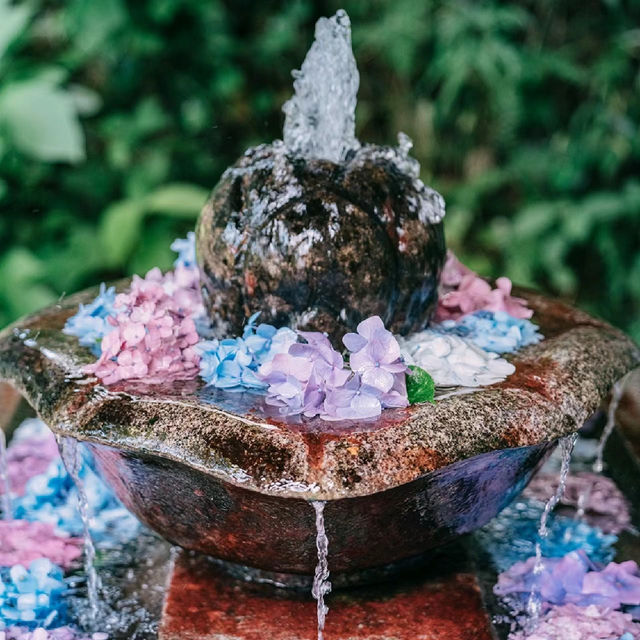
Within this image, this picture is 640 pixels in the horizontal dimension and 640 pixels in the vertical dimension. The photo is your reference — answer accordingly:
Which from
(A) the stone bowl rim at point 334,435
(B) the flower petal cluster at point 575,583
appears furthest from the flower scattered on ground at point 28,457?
(B) the flower petal cluster at point 575,583

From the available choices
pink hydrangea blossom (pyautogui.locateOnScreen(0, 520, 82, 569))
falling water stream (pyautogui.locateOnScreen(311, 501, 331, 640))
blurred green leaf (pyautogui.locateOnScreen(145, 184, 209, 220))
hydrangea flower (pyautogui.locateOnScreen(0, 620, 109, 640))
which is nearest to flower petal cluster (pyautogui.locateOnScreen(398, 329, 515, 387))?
falling water stream (pyautogui.locateOnScreen(311, 501, 331, 640))

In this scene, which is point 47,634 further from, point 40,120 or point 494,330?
point 40,120

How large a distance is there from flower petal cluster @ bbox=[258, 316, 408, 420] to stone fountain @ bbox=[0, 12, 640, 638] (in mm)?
38

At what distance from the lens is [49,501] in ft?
8.23

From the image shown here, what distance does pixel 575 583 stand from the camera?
2.06 metres

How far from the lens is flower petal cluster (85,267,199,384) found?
6.10 feet

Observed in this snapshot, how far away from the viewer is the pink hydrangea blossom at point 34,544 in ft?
7.23

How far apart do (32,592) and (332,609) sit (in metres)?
0.69

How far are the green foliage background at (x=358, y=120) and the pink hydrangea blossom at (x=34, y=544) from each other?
2.03 m

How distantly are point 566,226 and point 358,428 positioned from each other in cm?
351

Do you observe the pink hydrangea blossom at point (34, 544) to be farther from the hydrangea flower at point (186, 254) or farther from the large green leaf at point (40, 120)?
the large green leaf at point (40, 120)

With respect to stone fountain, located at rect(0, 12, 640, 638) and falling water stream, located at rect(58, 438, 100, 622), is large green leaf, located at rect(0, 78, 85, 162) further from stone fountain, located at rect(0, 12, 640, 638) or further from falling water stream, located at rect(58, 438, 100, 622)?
falling water stream, located at rect(58, 438, 100, 622)

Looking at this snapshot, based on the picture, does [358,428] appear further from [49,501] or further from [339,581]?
[49,501]

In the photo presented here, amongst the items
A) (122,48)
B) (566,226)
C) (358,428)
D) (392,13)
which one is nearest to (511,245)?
(566,226)
